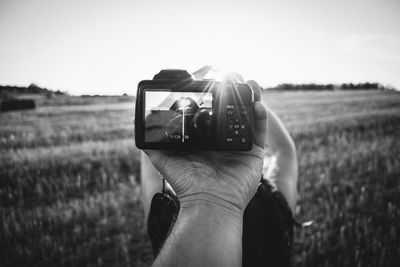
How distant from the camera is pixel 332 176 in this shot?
10.9 ft

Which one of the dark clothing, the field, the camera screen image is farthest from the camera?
the field

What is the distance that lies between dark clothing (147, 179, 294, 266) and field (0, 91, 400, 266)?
88 cm

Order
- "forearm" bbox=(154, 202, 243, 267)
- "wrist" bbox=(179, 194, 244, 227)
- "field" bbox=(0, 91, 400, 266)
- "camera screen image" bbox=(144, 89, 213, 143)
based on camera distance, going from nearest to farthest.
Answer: "forearm" bbox=(154, 202, 243, 267) → "wrist" bbox=(179, 194, 244, 227) → "camera screen image" bbox=(144, 89, 213, 143) → "field" bbox=(0, 91, 400, 266)

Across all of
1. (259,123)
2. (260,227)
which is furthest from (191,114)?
(260,227)

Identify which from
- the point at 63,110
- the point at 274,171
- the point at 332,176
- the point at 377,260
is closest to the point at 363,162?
the point at 332,176

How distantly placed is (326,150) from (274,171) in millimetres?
3247

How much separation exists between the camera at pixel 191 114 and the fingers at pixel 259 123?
0.02 metres

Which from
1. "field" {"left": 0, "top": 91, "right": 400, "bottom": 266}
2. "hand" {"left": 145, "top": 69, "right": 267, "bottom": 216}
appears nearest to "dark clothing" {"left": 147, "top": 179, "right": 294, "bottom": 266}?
"hand" {"left": 145, "top": 69, "right": 267, "bottom": 216}

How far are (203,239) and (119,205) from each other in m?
2.06

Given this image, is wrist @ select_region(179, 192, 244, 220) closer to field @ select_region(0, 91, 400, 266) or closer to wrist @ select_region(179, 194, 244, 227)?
wrist @ select_region(179, 194, 244, 227)

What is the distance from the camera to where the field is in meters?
2.02

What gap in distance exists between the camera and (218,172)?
1049 millimetres

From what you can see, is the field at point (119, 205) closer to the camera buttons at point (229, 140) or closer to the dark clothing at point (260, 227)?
the dark clothing at point (260, 227)

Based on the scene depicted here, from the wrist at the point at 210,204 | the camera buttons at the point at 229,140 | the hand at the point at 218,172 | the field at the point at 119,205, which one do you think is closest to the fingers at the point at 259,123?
the hand at the point at 218,172
